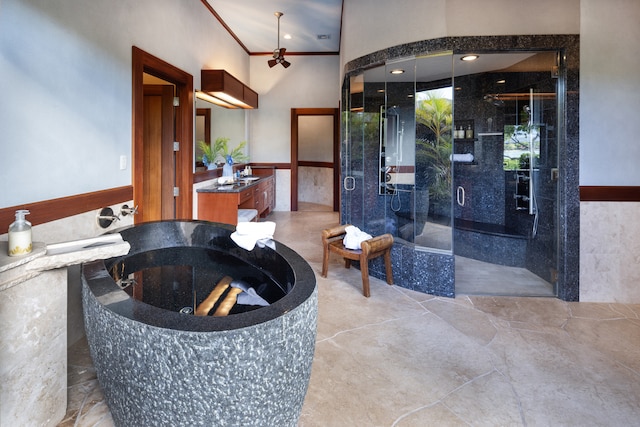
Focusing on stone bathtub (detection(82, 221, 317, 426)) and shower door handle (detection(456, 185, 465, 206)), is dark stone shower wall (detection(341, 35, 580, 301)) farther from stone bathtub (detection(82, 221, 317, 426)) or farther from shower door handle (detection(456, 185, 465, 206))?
stone bathtub (detection(82, 221, 317, 426))

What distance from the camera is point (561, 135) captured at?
307 cm

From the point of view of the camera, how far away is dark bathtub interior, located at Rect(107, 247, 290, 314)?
1829 millimetres

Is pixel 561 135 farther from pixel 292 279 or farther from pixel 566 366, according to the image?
pixel 292 279

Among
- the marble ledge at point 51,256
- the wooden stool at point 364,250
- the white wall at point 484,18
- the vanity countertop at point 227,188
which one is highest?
the white wall at point 484,18

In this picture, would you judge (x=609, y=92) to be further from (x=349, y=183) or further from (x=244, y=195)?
(x=244, y=195)

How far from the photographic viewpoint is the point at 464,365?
2.12m

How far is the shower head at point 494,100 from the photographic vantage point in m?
4.82

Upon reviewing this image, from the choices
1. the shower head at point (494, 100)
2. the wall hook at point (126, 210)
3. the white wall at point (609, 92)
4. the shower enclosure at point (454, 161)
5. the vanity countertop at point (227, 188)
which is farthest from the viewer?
the shower head at point (494, 100)

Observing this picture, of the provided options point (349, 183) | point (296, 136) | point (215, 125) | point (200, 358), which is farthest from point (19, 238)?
point (296, 136)

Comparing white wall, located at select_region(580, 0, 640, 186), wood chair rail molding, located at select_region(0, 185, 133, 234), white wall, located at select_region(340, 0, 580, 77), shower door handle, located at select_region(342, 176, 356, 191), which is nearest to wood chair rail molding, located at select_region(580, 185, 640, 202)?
white wall, located at select_region(580, 0, 640, 186)

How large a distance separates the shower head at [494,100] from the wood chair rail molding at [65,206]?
4516 mm

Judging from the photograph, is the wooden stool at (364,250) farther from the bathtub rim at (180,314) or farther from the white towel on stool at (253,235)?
the bathtub rim at (180,314)

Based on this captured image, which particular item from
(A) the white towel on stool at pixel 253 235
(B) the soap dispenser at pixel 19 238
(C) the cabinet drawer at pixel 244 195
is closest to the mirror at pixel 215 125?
(C) the cabinet drawer at pixel 244 195

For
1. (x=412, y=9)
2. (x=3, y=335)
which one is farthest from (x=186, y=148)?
(x=3, y=335)
